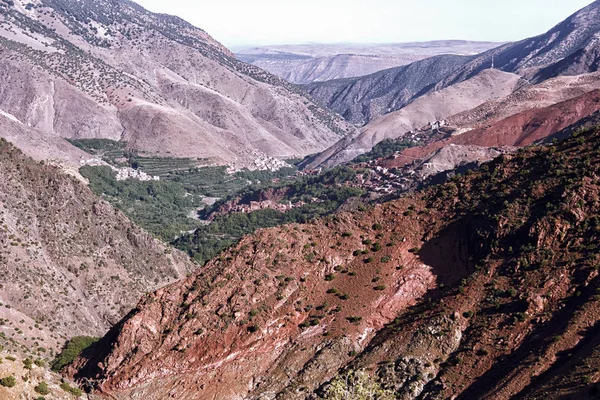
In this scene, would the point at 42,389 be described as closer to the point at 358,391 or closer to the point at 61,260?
the point at 358,391

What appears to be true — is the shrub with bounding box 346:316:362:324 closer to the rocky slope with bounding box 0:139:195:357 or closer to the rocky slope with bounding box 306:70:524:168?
the rocky slope with bounding box 0:139:195:357

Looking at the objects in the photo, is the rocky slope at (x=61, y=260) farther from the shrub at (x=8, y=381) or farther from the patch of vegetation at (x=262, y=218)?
the shrub at (x=8, y=381)

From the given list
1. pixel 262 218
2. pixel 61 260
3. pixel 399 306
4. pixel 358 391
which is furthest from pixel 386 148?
pixel 358 391

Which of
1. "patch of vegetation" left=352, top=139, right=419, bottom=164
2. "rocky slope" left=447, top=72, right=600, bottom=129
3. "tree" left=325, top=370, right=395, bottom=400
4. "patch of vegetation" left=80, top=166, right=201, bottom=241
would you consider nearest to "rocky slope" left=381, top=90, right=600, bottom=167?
"rocky slope" left=447, top=72, right=600, bottom=129

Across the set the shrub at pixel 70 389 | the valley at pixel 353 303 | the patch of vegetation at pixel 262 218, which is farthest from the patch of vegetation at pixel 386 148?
the shrub at pixel 70 389

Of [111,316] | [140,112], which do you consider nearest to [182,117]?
[140,112]

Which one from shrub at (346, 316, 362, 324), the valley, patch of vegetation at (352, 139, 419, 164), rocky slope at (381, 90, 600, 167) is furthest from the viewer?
patch of vegetation at (352, 139, 419, 164)

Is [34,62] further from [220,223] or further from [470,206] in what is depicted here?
[470,206]
